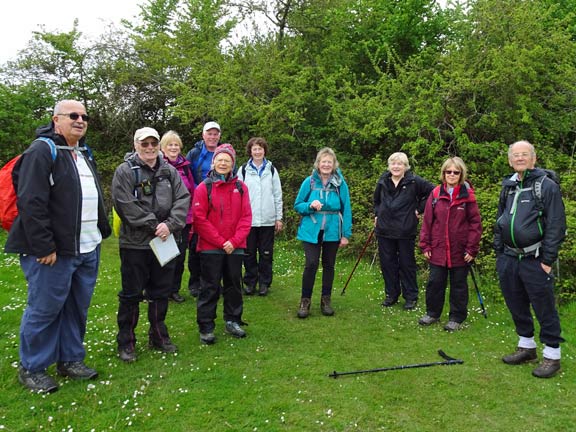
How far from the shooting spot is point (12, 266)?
27.4 feet

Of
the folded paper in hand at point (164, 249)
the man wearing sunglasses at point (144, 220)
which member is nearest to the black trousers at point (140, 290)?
the man wearing sunglasses at point (144, 220)

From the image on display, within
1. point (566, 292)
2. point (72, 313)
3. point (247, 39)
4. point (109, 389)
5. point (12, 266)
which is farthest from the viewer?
point (247, 39)

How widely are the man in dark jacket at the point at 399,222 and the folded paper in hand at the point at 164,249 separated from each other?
3197 mm

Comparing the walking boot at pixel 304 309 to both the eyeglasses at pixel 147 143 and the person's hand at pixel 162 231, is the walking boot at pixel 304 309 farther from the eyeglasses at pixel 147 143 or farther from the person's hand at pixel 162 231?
the eyeglasses at pixel 147 143

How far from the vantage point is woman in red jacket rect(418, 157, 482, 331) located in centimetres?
553

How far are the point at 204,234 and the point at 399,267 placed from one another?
3.08 meters

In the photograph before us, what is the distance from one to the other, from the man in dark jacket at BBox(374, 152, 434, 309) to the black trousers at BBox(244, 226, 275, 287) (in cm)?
167

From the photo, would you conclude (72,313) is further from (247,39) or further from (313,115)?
(247,39)

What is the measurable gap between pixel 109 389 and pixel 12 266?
5.77 meters

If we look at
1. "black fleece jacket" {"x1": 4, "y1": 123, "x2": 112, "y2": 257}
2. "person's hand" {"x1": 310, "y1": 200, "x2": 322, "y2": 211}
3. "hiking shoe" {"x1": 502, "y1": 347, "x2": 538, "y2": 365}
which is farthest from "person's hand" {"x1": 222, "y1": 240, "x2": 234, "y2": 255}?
"hiking shoe" {"x1": 502, "y1": 347, "x2": 538, "y2": 365}

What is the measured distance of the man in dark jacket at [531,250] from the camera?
13.6ft

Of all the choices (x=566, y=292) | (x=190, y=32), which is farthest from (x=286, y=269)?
(x=190, y=32)

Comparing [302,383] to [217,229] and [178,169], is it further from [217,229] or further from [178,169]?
[178,169]

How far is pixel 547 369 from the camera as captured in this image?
4266 mm
